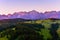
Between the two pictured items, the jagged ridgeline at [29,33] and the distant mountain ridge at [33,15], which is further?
the distant mountain ridge at [33,15]

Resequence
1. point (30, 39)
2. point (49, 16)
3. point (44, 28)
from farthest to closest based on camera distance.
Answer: point (49, 16) → point (44, 28) → point (30, 39)

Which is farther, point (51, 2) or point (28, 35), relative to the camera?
point (51, 2)

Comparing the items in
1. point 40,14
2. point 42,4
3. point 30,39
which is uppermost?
point 42,4

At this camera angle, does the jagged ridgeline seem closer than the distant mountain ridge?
Yes

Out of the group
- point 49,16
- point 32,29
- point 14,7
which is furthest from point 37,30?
point 14,7

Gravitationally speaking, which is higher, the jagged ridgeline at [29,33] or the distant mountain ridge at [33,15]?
the distant mountain ridge at [33,15]

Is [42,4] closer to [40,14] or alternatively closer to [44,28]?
[40,14]

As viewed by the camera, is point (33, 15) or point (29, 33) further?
point (33, 15)

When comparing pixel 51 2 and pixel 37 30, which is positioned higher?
pixel 51 2

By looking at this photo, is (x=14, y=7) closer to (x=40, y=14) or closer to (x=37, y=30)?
(x=40, y=14)

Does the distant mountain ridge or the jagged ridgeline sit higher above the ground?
the distant mountain ridge

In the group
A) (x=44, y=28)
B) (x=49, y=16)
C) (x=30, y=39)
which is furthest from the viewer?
(x=49, y=16)
